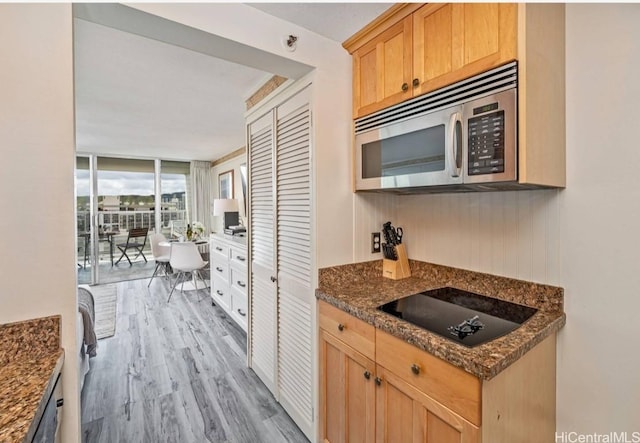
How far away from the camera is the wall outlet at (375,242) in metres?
1.88

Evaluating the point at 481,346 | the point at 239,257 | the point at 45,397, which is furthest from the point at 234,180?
the point at 481,346

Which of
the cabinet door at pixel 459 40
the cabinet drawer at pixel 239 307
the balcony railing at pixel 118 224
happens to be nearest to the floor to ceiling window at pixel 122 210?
the balcony railing at pixel 118 224

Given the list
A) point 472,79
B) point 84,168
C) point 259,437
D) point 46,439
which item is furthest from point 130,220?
point 472,79

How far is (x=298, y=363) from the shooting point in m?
1.86

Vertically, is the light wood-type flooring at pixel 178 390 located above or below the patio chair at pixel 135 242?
below

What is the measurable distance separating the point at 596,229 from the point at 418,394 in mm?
947

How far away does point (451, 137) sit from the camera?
120 cm

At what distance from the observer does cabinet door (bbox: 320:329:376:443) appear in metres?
1.31

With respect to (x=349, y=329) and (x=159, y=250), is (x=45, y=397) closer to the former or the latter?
(x=349, y=329)

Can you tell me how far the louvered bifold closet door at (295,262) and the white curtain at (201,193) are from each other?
5.17m

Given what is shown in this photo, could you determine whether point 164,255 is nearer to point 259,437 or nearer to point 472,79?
point 259,437

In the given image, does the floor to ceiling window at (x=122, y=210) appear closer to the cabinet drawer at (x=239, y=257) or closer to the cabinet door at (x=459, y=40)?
the cabinet drawer at (x=239, y=257)

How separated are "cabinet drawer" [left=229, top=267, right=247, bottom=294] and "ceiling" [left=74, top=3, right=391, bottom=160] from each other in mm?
1735

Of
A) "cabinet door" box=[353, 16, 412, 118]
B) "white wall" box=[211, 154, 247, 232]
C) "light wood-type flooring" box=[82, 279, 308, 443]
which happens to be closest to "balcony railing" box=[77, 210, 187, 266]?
"white wall" box=[211, 154, 247, 232]
